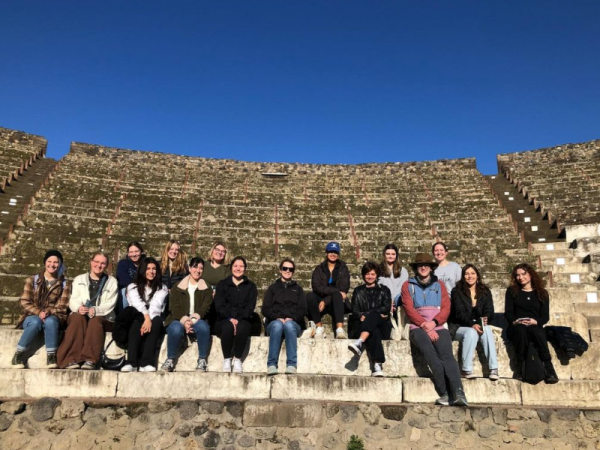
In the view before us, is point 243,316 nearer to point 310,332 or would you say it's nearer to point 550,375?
point 310,332

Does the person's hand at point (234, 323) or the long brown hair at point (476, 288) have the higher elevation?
the long brown hair at point (476, 288)

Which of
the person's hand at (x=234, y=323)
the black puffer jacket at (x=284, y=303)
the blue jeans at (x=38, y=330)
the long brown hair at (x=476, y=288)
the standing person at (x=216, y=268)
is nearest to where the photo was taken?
the blue jeans at (x=38, y=330)

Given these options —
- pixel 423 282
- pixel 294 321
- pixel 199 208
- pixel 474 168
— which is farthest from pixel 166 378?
pixel 474 168

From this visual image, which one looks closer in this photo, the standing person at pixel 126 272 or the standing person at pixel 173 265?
the standing person at pixel 126 272

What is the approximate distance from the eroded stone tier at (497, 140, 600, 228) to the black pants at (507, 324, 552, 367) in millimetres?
9469

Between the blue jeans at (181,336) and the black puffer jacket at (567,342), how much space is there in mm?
3879

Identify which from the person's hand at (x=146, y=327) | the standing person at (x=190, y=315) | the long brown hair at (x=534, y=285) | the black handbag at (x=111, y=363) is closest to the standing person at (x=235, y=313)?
the standing person at (x=190, y=315)

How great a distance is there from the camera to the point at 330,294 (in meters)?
5.91

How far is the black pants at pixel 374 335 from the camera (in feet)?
16.3

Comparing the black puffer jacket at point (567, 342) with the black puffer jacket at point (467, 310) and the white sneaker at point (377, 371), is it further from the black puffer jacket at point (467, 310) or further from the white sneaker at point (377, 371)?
the white sneaker at point (377, 371)

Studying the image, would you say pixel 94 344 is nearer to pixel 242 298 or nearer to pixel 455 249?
pixel 242 298

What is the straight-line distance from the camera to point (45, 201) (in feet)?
45.1

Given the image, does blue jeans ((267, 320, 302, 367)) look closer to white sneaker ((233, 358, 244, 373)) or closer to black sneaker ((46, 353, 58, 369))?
white sneaker ((233, 358, 244, 373))

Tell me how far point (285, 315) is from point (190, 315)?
111 cm
